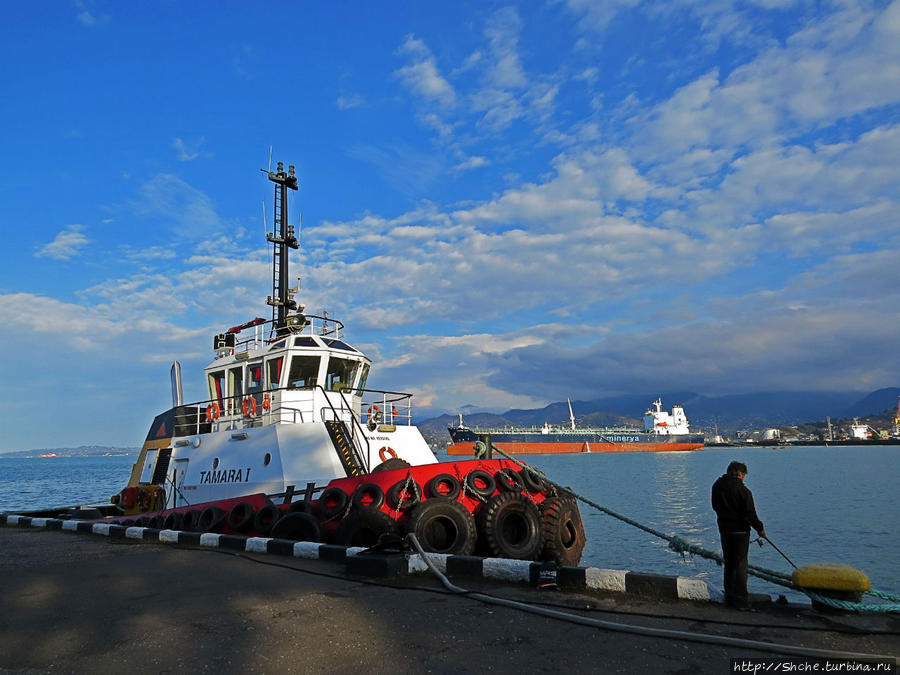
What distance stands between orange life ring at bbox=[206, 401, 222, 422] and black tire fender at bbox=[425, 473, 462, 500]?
294 inches

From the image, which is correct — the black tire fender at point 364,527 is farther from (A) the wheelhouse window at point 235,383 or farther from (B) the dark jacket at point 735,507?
(A) the wheelhouse window at point 235,383

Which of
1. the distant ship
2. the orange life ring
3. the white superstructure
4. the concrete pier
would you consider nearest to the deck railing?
the orange life ring

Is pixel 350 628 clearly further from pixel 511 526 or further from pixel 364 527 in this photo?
pixel 511 526

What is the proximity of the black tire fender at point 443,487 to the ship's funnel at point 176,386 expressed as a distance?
33.8 feet

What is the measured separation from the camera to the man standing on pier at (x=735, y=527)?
611 cm

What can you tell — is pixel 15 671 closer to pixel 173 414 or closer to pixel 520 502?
pixel 520 502

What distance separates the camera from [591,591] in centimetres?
691

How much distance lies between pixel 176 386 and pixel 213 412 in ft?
11.0

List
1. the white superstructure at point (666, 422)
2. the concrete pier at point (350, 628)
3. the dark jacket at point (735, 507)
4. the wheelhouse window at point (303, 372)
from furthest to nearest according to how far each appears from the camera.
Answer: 1. the white superstructure at point (666, 422)
2. the wheelhouse window at point (303, 372)
3. the dark jacket at point (735, 507)
4. the concrete pier at point (350, 628)

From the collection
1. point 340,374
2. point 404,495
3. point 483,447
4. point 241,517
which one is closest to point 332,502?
point 404,495

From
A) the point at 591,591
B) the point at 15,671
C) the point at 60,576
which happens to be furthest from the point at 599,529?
the point at 15,671

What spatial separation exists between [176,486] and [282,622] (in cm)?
1096

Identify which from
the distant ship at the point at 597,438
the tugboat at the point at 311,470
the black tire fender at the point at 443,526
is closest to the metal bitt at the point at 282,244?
the tugboat at the point at 311,470

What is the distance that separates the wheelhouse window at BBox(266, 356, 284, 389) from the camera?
1467 centimetres
